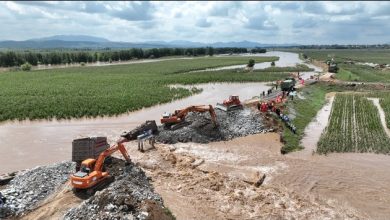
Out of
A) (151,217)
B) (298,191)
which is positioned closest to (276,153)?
(298,191)

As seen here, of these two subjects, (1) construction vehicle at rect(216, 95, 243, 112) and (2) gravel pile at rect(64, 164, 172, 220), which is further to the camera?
(1) construction vehicle at rect(216, 95, 243, 112)

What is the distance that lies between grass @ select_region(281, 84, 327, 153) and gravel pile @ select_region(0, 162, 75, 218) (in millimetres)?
12740

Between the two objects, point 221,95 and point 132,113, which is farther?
point 221,95

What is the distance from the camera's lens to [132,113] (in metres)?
34.2

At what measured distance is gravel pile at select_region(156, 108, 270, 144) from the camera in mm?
23969

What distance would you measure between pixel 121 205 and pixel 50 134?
53.4 feet

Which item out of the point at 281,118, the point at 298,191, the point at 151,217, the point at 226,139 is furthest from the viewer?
the point at 281,118

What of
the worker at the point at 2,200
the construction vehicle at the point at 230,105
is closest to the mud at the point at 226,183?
the construction vehicle at the point at 230,105

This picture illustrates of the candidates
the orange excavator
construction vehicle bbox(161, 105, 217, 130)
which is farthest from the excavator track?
construction vehicle bbox(161, 105, 217, 130)

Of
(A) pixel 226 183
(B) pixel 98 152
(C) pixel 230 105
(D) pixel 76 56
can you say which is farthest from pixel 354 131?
(D) pixel 76 56

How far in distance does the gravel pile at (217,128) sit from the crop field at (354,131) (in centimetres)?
459

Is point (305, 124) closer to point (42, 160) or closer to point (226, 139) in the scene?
point (226, 139)

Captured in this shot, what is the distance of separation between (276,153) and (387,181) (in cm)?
618

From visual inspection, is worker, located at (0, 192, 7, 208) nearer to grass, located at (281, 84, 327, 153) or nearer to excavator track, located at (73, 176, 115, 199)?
excavator track, located at (73, 176, 115, 199)
